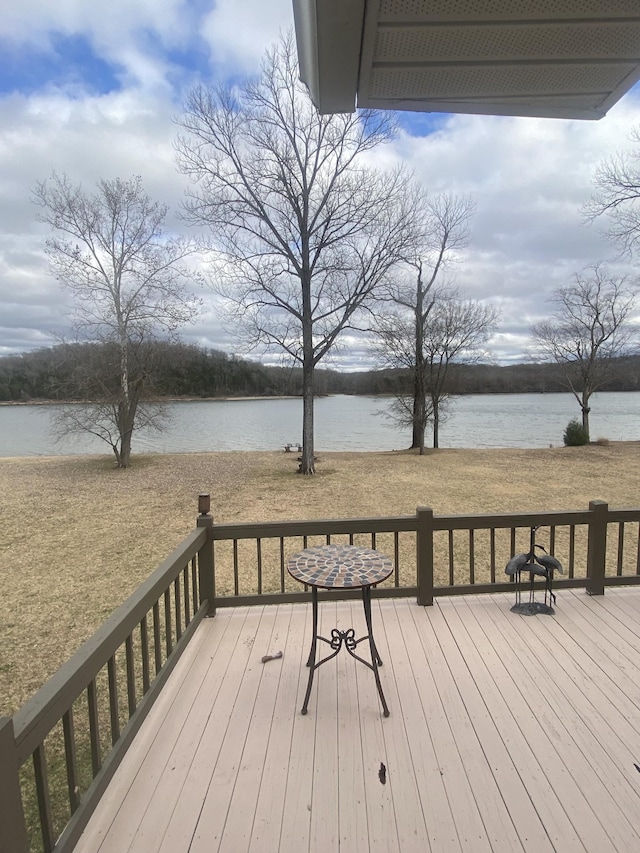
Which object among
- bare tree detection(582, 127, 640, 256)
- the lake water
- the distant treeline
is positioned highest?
bare tree detection(582, 127, 640, 256)

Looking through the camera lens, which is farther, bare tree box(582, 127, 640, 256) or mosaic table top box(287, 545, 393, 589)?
bare tree box(582, 127, 640, 256)

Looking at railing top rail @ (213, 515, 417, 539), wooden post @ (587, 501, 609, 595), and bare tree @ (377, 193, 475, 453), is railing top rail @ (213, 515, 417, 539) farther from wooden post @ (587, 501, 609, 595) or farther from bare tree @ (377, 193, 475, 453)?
bare tree @ (377, 193, 475, 453)

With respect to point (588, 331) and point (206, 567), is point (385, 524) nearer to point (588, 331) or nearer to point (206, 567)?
point (206, 567)

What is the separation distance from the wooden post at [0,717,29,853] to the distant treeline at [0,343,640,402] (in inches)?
518

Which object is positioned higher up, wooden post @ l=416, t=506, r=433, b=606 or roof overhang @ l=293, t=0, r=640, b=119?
roof overhang @ l=293, t=0, r=640, b=119

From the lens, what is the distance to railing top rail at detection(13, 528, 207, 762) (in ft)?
4.08

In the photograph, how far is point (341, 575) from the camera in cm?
233

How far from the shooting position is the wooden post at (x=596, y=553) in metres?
3.51

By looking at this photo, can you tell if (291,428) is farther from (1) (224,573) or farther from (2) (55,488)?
(1) (224,573)

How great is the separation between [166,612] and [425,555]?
1928 millimetres

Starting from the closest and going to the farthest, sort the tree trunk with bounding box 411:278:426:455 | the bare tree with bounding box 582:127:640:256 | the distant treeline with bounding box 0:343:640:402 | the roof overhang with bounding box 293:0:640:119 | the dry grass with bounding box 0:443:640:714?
the roof overhang with bounding box 293:0:640:119 → the dry grass with bounding box 0:443:640:714 → the bare tree with bounding box 582:127:640:256 → the distant treeline with bounding box 0:343:640:402 → the tree trunk with bounding box 411:278:426:455

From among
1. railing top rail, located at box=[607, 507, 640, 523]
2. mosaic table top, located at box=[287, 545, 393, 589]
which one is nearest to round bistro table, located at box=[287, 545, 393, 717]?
mosaic table top, located at box=[287, 545, 393, 589]

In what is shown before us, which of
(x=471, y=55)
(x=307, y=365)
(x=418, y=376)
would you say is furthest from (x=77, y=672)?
(x=418, y=376)

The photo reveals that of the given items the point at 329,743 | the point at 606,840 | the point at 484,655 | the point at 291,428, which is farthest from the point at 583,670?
the point at 291,428
